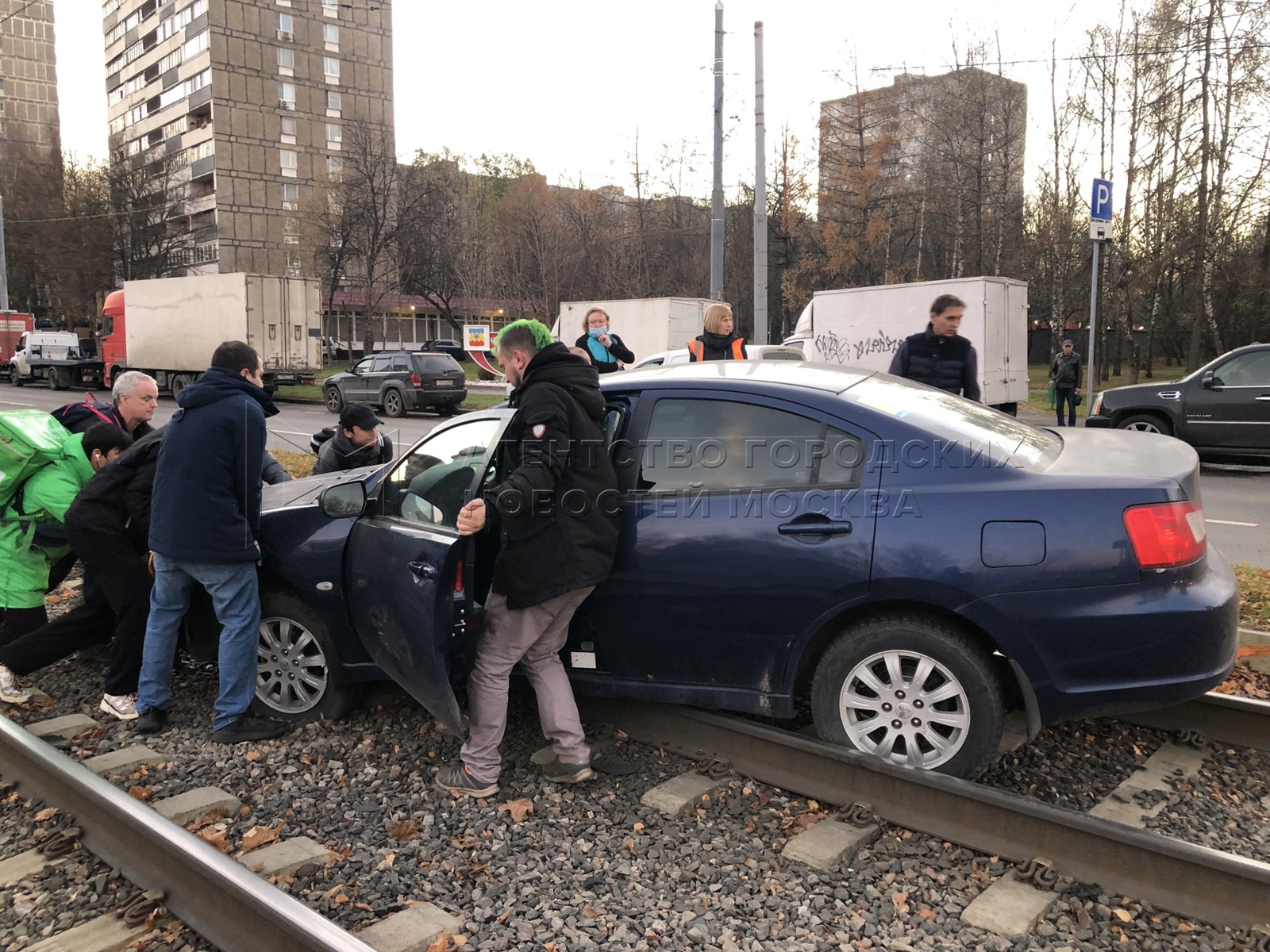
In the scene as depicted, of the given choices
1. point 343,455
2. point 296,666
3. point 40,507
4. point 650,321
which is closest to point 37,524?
point 40,507

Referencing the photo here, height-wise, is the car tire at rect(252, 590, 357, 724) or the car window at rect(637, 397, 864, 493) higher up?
the car window at rect(637, 397, 864, 493)

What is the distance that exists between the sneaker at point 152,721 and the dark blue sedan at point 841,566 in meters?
1.03

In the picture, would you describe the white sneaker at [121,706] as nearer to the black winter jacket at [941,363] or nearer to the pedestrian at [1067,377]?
the black winter jacket at [941,363]

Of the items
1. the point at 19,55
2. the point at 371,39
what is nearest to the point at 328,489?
the point at 371,39

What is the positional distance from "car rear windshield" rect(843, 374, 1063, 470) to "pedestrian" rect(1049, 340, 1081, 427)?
1379cm

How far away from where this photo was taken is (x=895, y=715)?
3.71 metres

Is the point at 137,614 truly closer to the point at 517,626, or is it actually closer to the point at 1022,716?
the point at 517,626

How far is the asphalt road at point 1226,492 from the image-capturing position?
8.45 m

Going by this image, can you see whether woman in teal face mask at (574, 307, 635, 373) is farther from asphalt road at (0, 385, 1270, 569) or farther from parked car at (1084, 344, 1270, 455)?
parked car at (1084, 344, 1270, 455)

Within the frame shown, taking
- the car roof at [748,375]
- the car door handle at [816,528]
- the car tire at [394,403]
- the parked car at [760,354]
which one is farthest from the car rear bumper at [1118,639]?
the car tire at [394,403]

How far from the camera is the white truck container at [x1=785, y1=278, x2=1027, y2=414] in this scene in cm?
1742

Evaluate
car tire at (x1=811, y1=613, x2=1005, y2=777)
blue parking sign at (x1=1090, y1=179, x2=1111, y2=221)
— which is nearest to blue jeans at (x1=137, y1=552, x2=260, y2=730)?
car tire at (x1=811, y1=613, x2=1005, y2=777)

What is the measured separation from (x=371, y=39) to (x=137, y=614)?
83296 mm

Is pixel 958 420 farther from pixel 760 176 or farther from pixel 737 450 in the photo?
pixel 760 176
